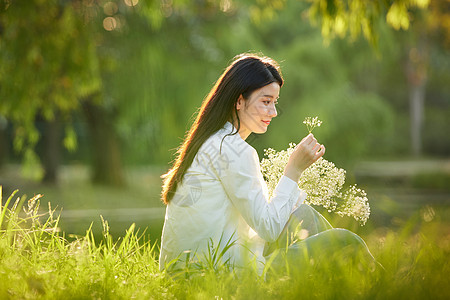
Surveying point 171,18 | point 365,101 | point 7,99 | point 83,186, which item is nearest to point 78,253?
point 7,99

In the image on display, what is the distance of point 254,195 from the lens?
261 cm

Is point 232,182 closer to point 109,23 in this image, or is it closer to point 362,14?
point 362,14

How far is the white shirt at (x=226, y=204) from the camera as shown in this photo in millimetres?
2623

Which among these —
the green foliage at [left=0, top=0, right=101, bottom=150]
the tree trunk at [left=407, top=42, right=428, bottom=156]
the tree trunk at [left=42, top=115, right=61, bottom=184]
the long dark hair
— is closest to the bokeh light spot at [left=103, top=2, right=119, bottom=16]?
the green foliage at [left=0, top=0, right=101, bottom=150]

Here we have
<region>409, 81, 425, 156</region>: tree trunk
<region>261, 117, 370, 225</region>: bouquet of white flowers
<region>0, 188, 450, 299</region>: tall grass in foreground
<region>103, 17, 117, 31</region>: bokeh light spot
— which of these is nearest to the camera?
<region>0, 188, 450, 299</region>: tall grass in foreground

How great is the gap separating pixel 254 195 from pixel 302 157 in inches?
11.3

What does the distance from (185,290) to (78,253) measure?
0.60 metres

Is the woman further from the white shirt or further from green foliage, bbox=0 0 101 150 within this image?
green foliage, bbox=0 0 101 150

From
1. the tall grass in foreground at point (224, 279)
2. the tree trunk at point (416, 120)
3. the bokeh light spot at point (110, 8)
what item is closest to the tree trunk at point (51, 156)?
the bokeh light spot at point (110, 8)

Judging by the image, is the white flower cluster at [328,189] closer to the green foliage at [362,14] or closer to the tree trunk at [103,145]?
the green foliage at [362,14]

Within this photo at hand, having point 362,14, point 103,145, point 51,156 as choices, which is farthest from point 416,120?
point 362,14

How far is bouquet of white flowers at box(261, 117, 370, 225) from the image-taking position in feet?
9.86

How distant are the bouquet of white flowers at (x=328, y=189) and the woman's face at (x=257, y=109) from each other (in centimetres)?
21

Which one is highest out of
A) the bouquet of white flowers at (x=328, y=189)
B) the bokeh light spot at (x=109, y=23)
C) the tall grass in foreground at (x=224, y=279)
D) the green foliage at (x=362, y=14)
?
the bokeh light spot at (x=109, y=23)
